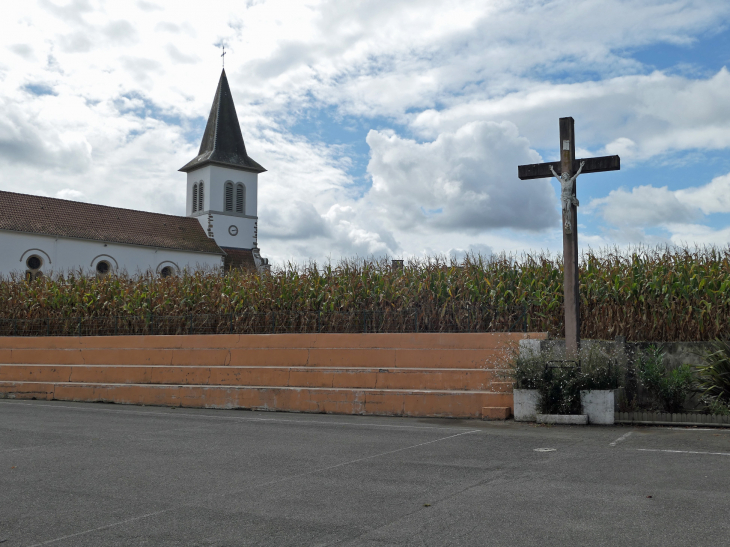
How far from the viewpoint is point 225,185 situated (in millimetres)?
64938

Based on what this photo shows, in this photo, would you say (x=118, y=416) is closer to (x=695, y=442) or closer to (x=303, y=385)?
(x=303, y=385)

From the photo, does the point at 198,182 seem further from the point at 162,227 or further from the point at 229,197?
the point at 162,227

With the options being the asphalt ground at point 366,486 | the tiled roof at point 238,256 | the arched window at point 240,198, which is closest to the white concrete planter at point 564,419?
the asphalt ground at point 366,486

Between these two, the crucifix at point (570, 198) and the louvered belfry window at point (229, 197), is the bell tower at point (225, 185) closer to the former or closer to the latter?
the louvered belfry window at point (229, 197)

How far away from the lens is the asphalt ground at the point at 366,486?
4.61m

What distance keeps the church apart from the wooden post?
25.1 metres

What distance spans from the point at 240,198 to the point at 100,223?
16.3m

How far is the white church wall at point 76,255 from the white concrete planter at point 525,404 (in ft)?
117

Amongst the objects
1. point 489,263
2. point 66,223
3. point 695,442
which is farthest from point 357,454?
point 66,223

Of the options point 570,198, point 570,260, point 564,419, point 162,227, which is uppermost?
point 162,227

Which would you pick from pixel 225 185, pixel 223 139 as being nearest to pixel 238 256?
pixel 225 185

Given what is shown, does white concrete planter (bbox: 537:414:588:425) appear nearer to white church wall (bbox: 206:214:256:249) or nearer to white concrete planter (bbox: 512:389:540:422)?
white concrete planter (bbox: 512:389:540:422)

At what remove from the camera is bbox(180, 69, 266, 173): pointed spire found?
64.8m

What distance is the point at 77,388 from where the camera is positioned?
635 inches
